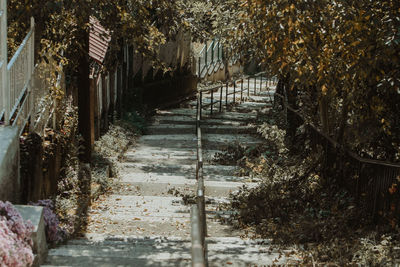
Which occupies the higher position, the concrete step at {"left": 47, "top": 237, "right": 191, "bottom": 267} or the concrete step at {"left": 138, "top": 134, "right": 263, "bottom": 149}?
the concrete step at {"left": 138, "top": 134, "right": 263, "bottom": 149}

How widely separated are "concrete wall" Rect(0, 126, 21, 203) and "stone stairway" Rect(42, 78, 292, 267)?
33.7 inches

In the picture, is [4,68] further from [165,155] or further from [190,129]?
[190,129]

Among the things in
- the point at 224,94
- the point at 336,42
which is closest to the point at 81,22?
the point at 336,42

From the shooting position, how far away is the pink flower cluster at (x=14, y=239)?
195 inches

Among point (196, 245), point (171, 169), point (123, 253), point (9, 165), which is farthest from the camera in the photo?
point (171, 169)

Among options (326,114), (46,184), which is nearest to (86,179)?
(46,184)

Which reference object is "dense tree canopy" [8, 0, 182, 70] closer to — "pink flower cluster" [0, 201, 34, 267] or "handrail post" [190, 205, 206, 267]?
"pink flower cluster" [0, 201, 34, 267]

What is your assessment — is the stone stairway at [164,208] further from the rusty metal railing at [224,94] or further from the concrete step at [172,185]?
the rusty metal railing at [224,94]

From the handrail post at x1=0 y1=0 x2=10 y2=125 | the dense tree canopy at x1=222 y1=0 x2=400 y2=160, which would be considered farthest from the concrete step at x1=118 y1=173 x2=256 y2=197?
the handrail post at x1=0 y1=0 x2=10 y2=125

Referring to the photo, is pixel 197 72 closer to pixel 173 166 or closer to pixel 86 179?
pixel 173 166

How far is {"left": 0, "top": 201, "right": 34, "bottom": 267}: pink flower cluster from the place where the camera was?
4.95 metres

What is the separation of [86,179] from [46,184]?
1.66 metres

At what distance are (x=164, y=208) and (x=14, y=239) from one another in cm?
450

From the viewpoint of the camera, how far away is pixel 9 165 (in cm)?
673
